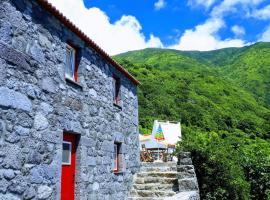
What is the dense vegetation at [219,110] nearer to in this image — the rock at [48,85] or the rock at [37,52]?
the rock at [48,85]

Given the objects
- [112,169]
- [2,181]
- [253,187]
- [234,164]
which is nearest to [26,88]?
[2,181]

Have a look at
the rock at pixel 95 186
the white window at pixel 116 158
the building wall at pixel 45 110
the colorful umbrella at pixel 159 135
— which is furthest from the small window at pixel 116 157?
the colorful umbrella at pixel 159 135

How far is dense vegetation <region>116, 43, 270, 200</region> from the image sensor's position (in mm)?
11133

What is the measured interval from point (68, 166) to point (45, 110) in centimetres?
182

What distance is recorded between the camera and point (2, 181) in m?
5.45

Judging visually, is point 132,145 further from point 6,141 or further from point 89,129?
point 6,141

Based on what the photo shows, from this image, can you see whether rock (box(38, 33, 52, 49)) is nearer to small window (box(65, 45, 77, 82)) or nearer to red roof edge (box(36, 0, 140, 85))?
red roof edge (box(36, 0, 140, 85))

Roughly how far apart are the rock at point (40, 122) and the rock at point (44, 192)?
1.16 metres

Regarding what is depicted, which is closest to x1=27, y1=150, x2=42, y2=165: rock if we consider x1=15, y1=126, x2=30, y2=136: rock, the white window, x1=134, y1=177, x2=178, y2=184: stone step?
x1=15, y1=126, x2=30, y2=136: rock

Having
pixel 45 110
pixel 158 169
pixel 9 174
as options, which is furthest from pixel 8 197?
pixel 158 169

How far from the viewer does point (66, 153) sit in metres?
7.89

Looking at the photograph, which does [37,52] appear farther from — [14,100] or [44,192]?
[44,192]

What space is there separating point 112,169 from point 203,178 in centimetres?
327

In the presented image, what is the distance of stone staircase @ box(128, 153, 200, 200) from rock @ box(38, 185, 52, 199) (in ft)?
14.4
